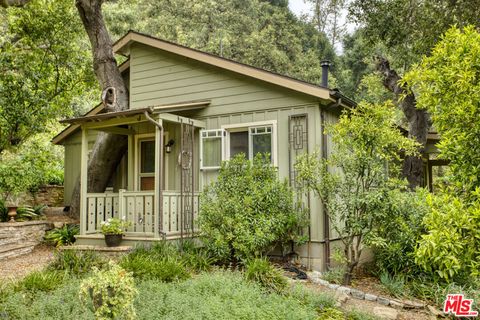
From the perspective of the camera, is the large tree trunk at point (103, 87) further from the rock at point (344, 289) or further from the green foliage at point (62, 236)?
the rock at point (344, 289)

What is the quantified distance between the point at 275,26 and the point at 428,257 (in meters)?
25.2

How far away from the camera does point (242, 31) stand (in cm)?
2570

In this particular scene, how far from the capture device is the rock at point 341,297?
577 cm

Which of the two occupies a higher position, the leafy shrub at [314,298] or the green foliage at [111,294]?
the green foliage at [111,294]

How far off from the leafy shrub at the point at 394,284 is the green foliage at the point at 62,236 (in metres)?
7.04

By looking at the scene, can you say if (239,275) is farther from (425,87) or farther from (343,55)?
(343,55)

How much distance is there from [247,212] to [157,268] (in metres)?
1.83

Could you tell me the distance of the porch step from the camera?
9.01 meters

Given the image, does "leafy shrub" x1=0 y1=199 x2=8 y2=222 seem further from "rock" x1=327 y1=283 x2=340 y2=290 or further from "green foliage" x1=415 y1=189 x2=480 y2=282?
"green foliage" x1=415 y1=189 x2=480 y2=282

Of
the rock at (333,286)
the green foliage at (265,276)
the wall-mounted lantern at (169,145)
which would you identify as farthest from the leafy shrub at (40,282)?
the rock at (333,286)

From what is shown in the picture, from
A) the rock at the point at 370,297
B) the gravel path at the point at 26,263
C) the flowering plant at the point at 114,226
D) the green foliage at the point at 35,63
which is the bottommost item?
the rock at the point at 370,297

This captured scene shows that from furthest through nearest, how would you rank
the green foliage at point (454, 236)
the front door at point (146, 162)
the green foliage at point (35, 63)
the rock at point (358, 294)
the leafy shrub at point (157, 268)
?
the green foliage at point (35, 63) < the front door at point (146, 162) < the rock at point (358, 294) < the leafy shrub at point (157, 268) < the green foliage at point (454, 236)

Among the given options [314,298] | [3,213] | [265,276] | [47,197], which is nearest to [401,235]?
[314,298]

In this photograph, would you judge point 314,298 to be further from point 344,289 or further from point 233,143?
point 233,143
